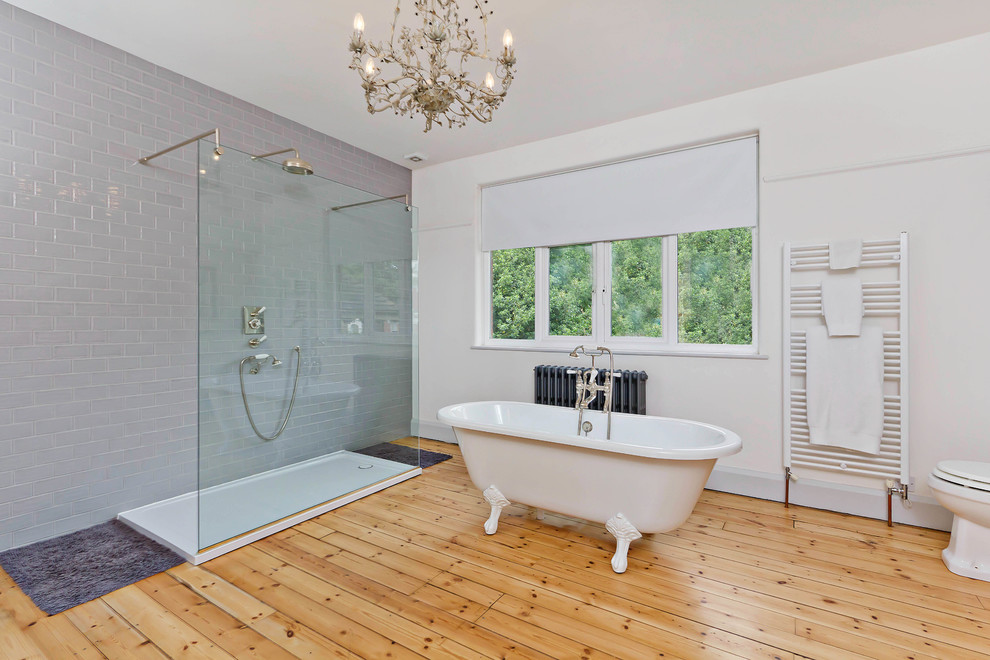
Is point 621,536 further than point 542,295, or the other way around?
point 542,295

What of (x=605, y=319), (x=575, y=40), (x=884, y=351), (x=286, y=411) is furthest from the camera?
(x=605, y=319)

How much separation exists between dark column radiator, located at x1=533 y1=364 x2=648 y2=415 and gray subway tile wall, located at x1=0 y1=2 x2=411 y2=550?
7.76 feet

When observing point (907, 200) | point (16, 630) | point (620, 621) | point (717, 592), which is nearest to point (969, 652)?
point (717, 592)

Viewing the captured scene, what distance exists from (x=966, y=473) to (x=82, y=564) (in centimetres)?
402

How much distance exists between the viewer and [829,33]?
2424 millimetres

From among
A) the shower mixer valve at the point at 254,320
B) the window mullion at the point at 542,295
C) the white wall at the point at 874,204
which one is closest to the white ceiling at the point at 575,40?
the white wall at the point at 874,204

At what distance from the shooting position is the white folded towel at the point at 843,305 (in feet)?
8.70

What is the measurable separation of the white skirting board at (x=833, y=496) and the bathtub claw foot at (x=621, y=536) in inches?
50.5

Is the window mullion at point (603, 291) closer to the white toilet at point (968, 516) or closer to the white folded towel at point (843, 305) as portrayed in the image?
the white folded towel at point (843, 305)

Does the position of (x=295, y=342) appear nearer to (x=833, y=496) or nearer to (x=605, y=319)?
(x=605, y=319)

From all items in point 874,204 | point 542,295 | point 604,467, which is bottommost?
point 604,467

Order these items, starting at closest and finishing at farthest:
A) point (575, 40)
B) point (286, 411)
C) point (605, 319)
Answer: point (575, 40) < point (286, 411) < point (605, 319)

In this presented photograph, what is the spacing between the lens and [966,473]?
2.13 meters

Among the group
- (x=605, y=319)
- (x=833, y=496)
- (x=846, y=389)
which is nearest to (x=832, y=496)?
(x=833, y=496)
